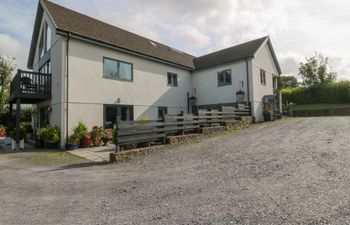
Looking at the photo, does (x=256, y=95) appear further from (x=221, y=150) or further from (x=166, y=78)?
(x=221, y=150)

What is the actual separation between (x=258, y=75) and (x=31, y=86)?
663 inches

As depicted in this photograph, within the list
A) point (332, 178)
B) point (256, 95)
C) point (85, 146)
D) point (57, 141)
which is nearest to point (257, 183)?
point (332, 178)

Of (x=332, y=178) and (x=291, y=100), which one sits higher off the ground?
(x=291, y=100)

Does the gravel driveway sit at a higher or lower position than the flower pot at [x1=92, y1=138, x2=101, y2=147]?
lower

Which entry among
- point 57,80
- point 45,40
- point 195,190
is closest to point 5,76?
point 45,40

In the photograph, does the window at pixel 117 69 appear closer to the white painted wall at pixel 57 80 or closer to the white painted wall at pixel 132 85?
the white painted wall at pixel 132 85

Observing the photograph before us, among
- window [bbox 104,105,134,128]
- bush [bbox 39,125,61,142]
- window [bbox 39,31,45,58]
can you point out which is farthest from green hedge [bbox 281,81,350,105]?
window [bbox 39,31,45,58]

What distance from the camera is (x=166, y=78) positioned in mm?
19266

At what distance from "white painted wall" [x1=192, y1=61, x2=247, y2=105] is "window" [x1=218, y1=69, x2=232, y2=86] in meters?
0.26

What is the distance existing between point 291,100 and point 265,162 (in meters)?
26.8

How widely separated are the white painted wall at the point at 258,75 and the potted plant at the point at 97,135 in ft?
38.3

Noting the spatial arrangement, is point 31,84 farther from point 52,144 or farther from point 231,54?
point 231,54

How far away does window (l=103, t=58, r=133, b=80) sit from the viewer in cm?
1500

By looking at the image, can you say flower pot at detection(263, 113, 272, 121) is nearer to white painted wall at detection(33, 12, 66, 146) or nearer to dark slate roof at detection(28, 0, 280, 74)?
dark slate roof at detection(28, 0, 280, 74)
